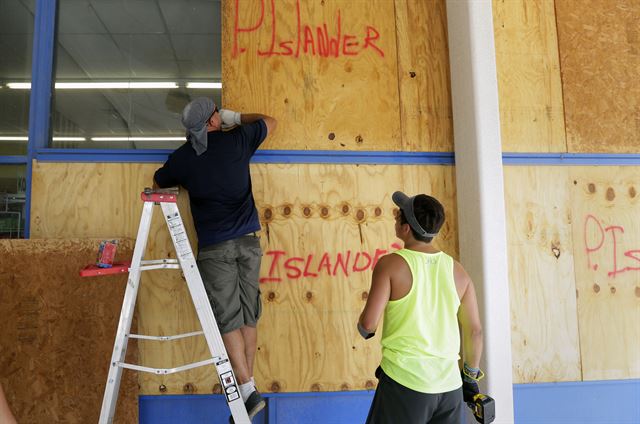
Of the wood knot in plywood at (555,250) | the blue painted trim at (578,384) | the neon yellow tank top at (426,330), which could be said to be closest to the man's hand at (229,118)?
the neon yellow tank top at (426,330)

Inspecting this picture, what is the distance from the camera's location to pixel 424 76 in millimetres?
3023

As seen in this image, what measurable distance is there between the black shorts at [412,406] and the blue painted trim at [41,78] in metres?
2.63

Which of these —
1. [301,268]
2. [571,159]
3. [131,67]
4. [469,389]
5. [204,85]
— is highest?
[131,67]

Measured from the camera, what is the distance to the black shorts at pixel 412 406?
1.66 meters

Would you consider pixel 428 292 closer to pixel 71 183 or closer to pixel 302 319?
pixel 302 319

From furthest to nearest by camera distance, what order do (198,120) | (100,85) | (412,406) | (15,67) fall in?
(100,85), (15,67), (198,120), (412,406)

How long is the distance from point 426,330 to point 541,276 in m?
1.68

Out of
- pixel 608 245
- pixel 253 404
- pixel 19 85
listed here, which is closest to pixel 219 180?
pixel 253 404

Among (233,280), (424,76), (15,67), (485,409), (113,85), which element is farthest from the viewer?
(113,85)

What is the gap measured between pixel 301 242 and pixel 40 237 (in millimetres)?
1734

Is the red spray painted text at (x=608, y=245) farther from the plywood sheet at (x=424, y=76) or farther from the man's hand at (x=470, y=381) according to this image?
the man's hand at (x=470, y=381)

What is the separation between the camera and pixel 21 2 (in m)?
3.19

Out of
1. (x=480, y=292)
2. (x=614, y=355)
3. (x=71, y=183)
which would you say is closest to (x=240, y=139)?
(x=71, y=183)

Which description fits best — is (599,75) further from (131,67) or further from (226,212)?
(131,67)
